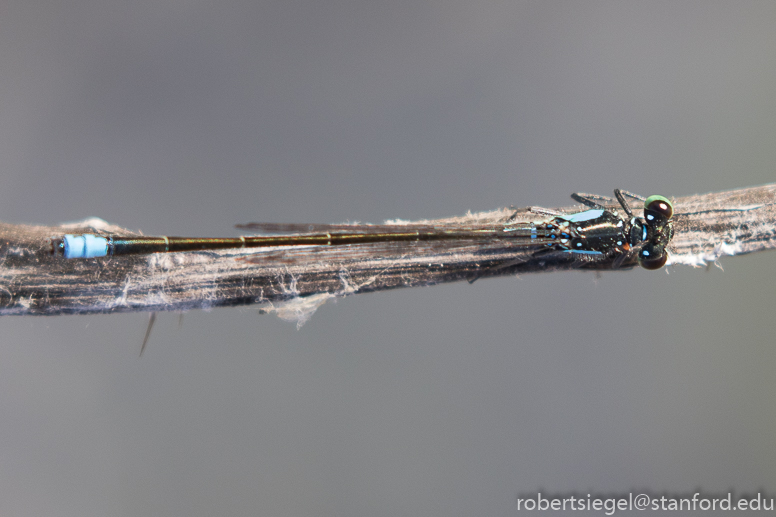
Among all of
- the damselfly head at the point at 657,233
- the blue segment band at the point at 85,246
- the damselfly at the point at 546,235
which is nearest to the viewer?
the blue segment band at the point at 85,246

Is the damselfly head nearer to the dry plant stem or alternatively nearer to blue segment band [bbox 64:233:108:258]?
the dry plant stem

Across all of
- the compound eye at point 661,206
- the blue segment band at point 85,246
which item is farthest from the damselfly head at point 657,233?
the blue segment band at point 85,246

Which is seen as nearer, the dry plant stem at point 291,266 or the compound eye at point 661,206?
the dry plant stem at point 291,266

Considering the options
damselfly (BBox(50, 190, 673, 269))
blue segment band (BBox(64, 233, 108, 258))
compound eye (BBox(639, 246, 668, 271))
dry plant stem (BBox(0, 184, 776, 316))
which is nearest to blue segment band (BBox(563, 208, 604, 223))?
damselfly (BBox(50, 190, 673, 269))

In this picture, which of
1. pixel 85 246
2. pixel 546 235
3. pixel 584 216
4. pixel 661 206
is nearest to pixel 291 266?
pixel 85 246

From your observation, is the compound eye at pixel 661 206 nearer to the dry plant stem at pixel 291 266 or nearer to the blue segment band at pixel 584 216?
the dry plant stem at pixel 291 266

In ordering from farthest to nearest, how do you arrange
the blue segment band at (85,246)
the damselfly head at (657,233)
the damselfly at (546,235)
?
1. the damselfly head at (657,233)
2. the damselfly at (546,235)
3. the blue segment band at (85,246)

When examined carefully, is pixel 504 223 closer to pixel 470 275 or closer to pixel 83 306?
pixel 470 275

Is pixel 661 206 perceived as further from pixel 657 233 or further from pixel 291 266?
pixel 291 266

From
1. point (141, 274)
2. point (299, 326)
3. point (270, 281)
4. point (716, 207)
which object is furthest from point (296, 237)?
point (716, 207)
